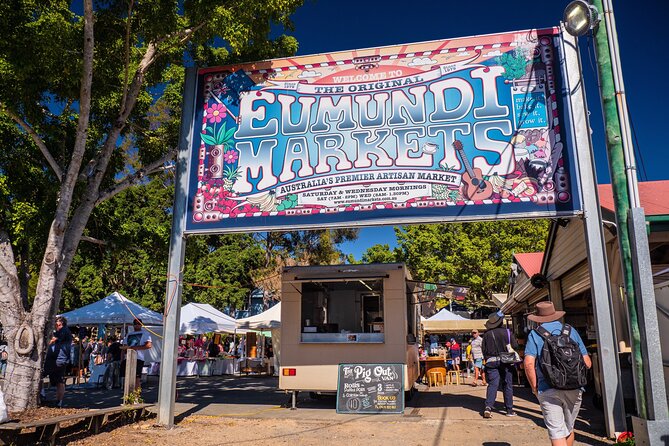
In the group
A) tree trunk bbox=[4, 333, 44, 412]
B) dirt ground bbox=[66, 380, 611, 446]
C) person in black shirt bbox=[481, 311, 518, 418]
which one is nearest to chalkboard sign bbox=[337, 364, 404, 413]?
dirt ground bbox=[66, 380, 611, 446]

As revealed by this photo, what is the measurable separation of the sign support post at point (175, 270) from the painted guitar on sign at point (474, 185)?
485 cm

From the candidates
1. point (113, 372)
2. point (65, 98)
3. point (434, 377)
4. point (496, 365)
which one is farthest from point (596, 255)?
point (113, 372)

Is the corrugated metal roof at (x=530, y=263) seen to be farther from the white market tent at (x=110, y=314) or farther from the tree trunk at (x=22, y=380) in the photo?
the tree trunk at (x=22, y=380)

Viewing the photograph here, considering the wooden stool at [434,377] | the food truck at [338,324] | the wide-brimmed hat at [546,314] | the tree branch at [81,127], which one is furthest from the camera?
the wooden stool at [434,377]

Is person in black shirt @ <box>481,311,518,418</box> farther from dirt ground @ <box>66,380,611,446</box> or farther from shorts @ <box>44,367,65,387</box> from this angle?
shorts @ <box>44,367,65,387</box>

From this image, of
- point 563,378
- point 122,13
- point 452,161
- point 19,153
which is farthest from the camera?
point 19,153

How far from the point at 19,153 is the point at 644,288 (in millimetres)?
11699

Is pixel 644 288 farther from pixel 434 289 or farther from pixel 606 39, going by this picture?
pixel 434 289

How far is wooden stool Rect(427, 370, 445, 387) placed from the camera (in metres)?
14.3

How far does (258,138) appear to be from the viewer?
927cm

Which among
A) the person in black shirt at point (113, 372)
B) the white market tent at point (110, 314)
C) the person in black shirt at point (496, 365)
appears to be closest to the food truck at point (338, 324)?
the person in black shirt at point (496, 365)

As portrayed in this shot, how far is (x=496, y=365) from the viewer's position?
351 inches

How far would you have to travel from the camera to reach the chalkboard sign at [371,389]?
30.1ft

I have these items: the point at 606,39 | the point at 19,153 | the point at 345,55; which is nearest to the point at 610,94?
the point at 606,39
